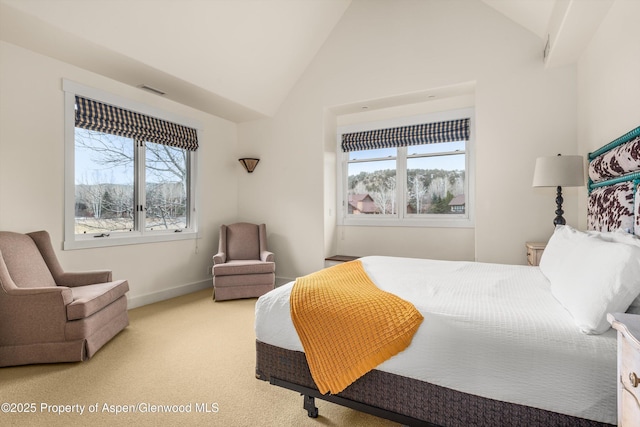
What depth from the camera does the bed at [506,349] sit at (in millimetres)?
1211

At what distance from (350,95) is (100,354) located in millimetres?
3798

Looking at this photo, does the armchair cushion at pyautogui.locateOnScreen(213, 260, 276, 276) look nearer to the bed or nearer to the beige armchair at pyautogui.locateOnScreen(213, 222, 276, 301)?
the beige armchair at pyautogui.locateOnScreen(213, 222, 276, 301)

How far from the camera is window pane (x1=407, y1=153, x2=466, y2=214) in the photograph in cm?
431

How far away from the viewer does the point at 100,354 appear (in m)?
2.54

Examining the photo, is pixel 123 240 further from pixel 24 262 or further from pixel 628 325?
pixel 628 325

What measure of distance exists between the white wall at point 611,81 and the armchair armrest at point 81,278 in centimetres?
405

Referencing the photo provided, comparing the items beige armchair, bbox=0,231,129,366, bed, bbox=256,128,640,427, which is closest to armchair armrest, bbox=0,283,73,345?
beige armchair, bbox=0,231,129,366

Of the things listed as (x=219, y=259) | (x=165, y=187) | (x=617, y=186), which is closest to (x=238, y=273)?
(x=219, y=259)

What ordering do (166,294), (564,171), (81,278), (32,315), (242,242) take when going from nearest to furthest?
(32,315)
(564,171)
(81,278)
(166,294)
(242,242)

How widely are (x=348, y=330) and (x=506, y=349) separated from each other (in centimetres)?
64

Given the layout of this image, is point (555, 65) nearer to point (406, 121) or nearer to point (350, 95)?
point (406, 121)

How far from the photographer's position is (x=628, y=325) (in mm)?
916

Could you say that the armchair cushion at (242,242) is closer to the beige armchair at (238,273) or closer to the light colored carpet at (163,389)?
the beige armchair at (238,273)

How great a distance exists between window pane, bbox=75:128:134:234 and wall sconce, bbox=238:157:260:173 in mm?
1518
